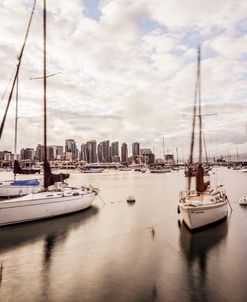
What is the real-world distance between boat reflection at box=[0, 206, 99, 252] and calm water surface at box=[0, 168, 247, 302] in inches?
2.8

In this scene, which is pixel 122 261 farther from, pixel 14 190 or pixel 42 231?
pixel 14 190

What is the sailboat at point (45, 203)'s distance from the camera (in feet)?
92.9

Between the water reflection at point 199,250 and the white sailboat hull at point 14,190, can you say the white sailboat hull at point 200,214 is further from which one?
the white sailboat hull at point 14,190

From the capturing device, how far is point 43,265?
62.2ft

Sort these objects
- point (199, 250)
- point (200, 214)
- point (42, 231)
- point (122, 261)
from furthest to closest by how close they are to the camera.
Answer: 1. point (42, 231)
2. point (200, 214)
3. point (199, 250)
4. point (122, 261)

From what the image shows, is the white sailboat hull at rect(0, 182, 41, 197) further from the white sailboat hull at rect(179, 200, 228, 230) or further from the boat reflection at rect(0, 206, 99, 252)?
the white sailboat hull at rect(179, 200, 228, 230)

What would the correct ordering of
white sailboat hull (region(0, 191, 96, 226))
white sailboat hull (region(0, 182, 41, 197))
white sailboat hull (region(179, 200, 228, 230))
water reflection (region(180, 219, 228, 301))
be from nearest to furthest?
water reflection (region(180, 219, 228, 301)) → white sailboat hull (region(179, 200, 228, 230)) → white sailboat hull (region(0, 191, 96, 226)) → white sailboat hull (region(0, 182, 41, 197))

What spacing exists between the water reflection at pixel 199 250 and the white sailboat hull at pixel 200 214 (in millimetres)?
629

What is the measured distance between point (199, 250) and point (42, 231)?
14.0m

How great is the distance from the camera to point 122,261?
19.3 metres

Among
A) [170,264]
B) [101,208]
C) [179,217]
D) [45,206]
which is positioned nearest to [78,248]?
[170,264]

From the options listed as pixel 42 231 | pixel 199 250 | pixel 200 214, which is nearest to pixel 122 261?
pixel 199 250

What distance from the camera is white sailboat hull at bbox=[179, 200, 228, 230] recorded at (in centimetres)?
2594

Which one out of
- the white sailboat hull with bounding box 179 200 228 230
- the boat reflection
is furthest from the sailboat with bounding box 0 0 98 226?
the white sailboat hull with bounding box 179 200 228 230
